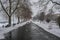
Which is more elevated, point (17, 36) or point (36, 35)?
point (17, 36)

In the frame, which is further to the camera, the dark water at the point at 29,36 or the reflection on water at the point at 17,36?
the dark water at the point at 29,36

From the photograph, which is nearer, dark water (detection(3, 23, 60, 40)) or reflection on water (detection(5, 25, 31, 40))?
reflection on water (detection(5, 25, 31, 40))

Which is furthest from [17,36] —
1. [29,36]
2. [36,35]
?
[36,35]

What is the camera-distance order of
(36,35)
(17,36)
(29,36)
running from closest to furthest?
1. (17,36)
2. (29,36)
3. (36,35)

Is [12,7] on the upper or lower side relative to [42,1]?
lower

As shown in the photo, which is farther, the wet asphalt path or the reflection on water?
the wet asphalt path

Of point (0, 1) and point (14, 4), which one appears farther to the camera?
point (14, 4)

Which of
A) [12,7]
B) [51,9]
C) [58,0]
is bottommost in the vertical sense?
[12,7]

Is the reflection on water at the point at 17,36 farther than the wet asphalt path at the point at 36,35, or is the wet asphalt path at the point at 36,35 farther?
the wet asphalt path at the point at 36,35

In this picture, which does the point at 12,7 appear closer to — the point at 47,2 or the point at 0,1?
the point at 0,1

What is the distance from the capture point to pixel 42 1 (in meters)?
24.7

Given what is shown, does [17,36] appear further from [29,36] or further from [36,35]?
[36,35]

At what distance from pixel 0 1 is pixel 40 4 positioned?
14.0m

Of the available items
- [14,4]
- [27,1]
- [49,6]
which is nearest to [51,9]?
[49,6]
